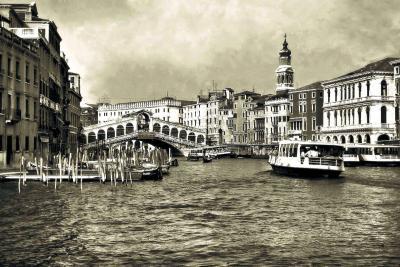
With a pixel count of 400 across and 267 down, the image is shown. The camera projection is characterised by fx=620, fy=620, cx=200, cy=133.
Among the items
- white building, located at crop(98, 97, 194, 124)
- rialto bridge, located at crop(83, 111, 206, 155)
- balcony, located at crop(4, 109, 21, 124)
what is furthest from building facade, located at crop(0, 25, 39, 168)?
white building, located at crop(98, 97, 194, 124)

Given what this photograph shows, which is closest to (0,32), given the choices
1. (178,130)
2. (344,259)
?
(344,259)

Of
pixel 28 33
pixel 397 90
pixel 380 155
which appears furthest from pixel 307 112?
pixel 28 33

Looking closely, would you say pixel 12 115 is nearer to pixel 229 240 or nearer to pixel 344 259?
pixel 229 240

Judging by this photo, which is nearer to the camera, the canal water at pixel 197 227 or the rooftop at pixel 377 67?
the canal water at pixel 197 227

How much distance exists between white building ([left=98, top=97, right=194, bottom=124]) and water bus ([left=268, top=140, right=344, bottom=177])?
3735 inches

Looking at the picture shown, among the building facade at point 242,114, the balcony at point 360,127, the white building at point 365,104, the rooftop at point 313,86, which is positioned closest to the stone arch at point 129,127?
the building facade at point 242,114

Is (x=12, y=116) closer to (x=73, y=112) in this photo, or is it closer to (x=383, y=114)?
(x=73, y=112)

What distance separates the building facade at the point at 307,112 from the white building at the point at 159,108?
166ft

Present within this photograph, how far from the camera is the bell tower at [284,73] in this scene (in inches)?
4023

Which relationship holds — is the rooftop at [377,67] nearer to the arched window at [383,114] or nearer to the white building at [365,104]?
the white building at [365,104]

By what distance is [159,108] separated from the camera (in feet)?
447

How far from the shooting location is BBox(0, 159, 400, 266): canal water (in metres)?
12.6

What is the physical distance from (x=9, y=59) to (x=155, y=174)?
9.61m

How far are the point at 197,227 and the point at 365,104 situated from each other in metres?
53.3
